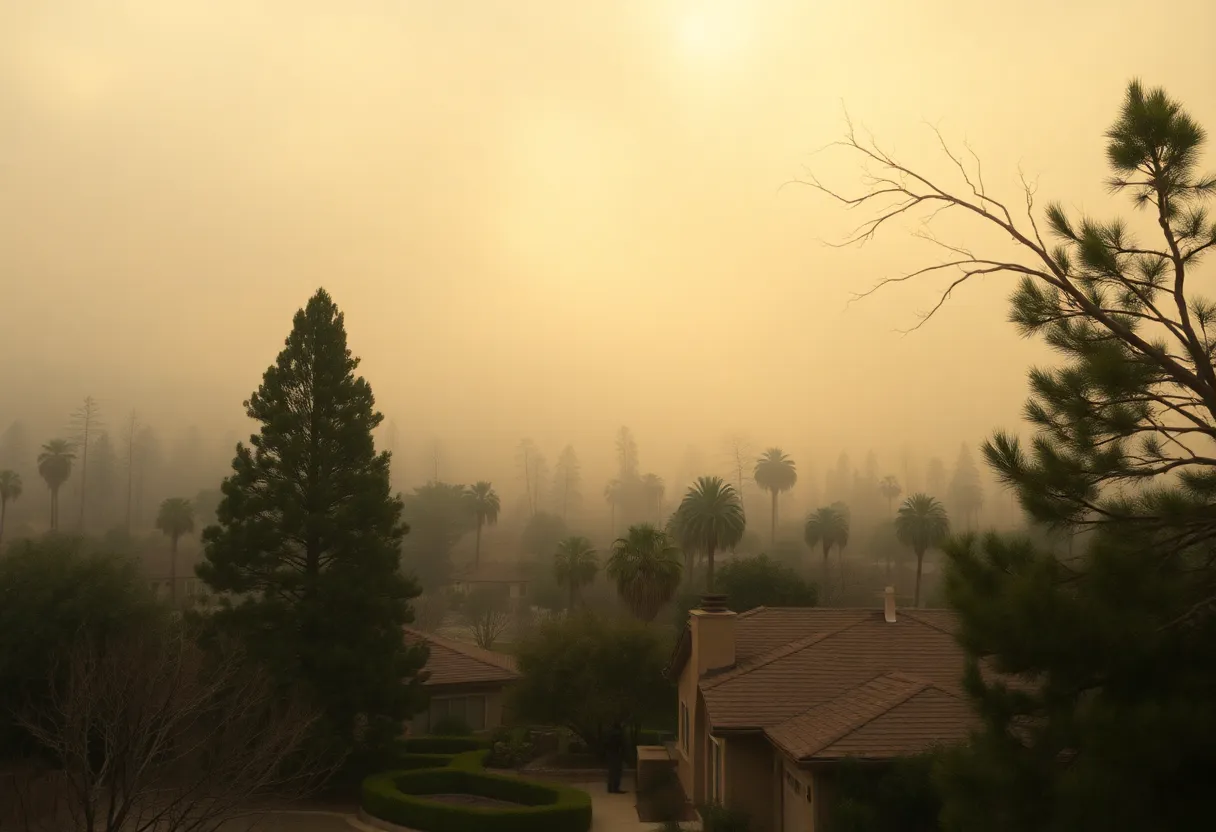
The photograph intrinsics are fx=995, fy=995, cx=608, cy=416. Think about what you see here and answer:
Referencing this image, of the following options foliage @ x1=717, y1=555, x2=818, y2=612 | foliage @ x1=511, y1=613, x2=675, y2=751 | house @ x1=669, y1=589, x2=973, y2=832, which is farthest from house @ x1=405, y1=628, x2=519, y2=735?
foliage @ x1=717, y1=555, x2=818, y2=612

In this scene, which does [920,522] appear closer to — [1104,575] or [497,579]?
[497,579]

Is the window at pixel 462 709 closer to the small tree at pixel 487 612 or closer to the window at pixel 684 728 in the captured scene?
the window at pixel 684 728

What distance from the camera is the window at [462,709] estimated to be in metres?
36.9

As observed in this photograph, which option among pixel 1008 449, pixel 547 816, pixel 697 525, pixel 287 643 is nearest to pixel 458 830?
pixel 547 816

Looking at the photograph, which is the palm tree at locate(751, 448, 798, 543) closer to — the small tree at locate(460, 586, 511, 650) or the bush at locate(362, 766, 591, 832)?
the small tree at locate(460, 586, 511, 650)

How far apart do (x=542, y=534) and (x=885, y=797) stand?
10970 cm

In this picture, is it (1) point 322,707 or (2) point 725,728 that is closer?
(2) point 725,728

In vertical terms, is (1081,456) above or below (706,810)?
above

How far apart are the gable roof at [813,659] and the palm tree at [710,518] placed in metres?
35.6

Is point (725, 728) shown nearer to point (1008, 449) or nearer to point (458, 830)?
point (458, 830)

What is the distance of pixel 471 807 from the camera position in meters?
25.4

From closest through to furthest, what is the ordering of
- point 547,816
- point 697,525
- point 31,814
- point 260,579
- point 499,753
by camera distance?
point 31,814 < point 547,816 < point 260,579 < point 499,753 < point 697,525

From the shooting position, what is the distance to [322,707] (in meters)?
27.3

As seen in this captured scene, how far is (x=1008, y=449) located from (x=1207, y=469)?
1.74 meters
